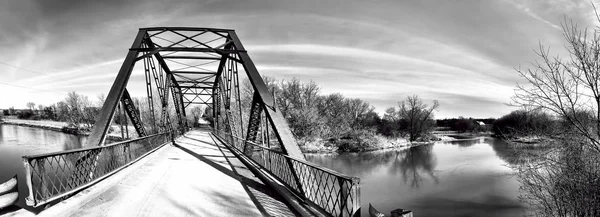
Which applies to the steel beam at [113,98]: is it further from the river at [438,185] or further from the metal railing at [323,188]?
the river at [438,185]

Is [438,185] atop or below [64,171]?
below

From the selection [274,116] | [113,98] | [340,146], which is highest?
[113,98]

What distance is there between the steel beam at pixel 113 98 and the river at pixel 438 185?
36.2 ft

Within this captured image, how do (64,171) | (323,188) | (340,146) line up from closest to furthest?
1. (323,188)
2. (64,171)
3. (340,146)

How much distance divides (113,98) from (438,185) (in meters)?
18.2

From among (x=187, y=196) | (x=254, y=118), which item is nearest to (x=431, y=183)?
(x=254, y=118)

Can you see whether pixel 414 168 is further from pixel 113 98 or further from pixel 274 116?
pixel 113 98

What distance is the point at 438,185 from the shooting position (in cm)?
1775

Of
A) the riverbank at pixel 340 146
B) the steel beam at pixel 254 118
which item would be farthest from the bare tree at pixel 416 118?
the steel beam at pixel 254 118

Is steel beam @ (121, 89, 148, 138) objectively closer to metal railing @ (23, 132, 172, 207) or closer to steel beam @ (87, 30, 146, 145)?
steel beam @ (87, 30, 146, 145)

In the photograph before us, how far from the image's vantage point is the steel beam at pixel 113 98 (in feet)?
20.9

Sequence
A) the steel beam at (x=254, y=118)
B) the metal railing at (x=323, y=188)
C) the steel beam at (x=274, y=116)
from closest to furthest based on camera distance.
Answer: the metal railing at (x=323, y=188), the steel beam at (x=274, y=116), the steel beam at (x=254, y=118)

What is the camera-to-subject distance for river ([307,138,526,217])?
13.7 metres

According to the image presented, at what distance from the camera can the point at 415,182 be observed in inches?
739
